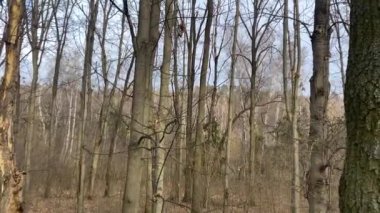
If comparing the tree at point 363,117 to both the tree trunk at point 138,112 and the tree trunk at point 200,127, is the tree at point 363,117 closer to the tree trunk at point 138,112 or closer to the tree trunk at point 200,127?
the tree trunk at point 138,112

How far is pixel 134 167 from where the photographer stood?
411 centimetres

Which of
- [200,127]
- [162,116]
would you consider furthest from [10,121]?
[200,127]

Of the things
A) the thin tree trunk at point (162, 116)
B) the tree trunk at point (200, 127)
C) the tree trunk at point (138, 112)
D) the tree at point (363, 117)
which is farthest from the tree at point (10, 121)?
the tree at point (363, 117)

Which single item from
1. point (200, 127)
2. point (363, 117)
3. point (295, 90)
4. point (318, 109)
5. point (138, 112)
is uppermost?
point (295, 90)

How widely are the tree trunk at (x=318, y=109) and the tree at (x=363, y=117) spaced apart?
2.70 metres

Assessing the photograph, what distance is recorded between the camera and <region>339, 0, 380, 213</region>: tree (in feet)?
5.82

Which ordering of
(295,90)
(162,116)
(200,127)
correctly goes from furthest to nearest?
(200,127)
(295,90)
(162,116)

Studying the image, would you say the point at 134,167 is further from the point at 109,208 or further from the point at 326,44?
the point at 109,208

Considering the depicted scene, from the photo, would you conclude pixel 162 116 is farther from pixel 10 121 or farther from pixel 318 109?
pixel 10 121

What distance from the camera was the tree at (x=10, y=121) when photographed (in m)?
6.12

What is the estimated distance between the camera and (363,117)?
1820mm

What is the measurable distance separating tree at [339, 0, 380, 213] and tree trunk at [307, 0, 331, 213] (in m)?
2.70

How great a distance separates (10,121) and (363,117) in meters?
5.60

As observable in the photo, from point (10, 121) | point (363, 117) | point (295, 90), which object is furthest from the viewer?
point (295, 90)
